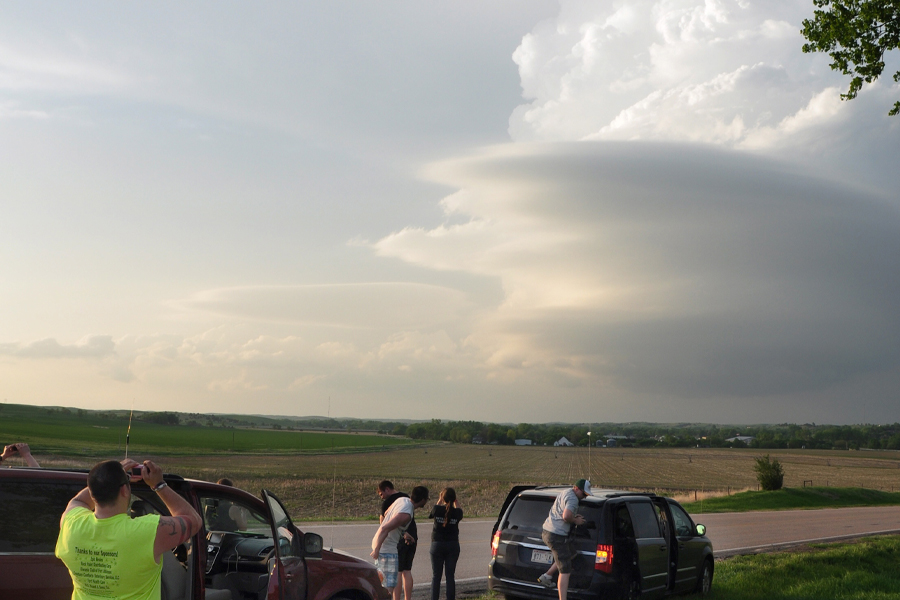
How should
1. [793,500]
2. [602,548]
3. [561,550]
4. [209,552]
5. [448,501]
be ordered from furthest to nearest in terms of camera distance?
[793,500], [448,501], [602,548], [561,550], [209,552]

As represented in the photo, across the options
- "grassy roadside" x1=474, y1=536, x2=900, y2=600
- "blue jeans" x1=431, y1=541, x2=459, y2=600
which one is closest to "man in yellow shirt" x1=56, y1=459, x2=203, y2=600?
"blue jeans" x1=431, y1=541, x2=459, y2=600

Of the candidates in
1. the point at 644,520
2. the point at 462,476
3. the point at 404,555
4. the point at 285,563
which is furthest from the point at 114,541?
the point at 462,476

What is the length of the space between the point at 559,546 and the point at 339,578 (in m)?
3.57

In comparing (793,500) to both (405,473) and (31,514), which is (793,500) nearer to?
(405,473)

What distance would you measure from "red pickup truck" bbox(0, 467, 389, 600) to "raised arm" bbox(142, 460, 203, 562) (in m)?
1.08

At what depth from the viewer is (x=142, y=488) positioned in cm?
521

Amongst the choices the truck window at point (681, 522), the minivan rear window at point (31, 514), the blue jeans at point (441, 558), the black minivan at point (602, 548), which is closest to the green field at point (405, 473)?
the truck window at point (681, 522)

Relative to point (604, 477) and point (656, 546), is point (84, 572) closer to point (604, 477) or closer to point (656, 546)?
point (656, 546)

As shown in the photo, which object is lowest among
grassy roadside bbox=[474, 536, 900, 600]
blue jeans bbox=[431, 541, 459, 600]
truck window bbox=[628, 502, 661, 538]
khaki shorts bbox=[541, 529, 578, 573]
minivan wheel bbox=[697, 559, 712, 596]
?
grassy roadside bbox=[474, 536, 900, 600]

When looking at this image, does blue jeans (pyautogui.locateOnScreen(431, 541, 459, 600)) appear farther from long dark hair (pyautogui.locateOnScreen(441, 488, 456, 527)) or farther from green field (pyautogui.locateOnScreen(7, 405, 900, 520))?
green field (pyautogui.locateOnScreen(7, 405, 900, 520))

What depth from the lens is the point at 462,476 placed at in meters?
68.4

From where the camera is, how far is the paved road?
622 inches

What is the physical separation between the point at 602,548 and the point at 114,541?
276 inches

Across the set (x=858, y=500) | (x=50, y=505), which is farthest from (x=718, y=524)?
(x=50, y=505)
